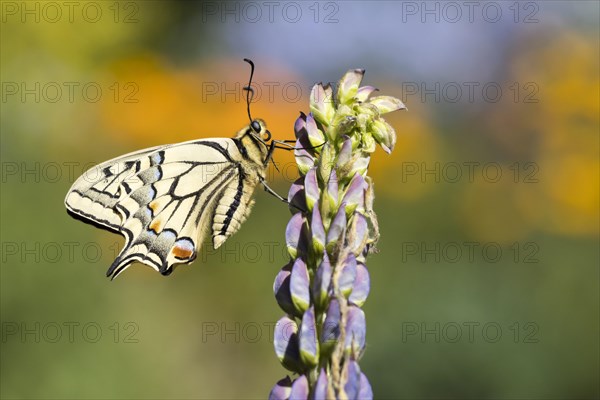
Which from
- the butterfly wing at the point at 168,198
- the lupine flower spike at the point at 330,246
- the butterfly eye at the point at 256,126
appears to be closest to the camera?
the lupine flower spike at the point at 330,246

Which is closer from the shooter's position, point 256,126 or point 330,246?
point 330,246

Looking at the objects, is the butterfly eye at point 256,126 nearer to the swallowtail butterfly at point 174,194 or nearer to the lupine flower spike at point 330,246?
the swallowtail butterfly at point 174,194

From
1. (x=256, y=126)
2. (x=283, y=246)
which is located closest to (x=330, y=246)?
(x=256, y=126)

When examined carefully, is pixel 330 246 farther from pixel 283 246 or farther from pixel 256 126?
pixel 283 246

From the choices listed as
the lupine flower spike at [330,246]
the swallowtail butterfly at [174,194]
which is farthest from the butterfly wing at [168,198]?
the lupine flower spike at [330,246]

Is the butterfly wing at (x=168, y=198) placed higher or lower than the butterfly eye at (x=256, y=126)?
lower

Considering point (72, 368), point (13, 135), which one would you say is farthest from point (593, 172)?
point (13, 135)

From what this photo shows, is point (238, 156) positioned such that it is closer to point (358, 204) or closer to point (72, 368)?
point (358, 204)

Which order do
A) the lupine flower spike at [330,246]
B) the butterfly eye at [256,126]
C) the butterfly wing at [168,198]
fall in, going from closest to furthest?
the lupine flower spike at [330,246] → the butterfly wing at [168,198] → the butterfly eye at [256,126]

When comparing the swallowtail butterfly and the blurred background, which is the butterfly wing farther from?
the blurred background
